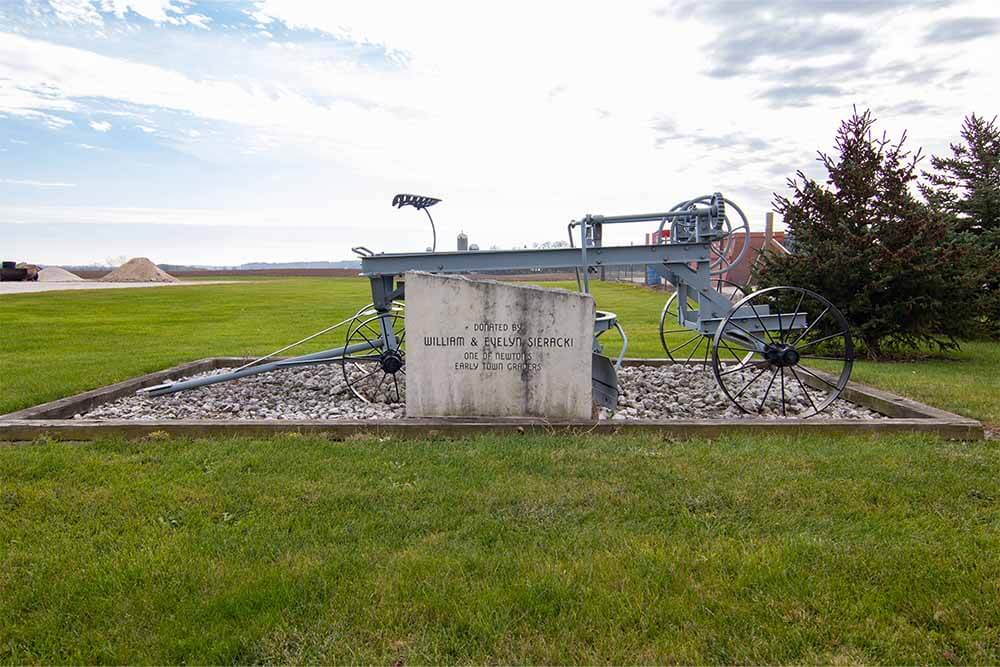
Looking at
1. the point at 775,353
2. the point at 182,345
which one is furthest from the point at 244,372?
the point at 182,345

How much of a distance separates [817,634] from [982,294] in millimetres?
9857

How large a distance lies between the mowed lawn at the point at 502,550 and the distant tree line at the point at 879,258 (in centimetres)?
530

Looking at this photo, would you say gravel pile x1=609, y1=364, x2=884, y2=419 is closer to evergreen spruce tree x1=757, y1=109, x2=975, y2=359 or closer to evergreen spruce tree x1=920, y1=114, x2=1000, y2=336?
evergreen spruce tree x1=757, y1=109, x2=975, y2=359

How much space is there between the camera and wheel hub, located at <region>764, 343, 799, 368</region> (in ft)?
20.0

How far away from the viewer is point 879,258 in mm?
9648

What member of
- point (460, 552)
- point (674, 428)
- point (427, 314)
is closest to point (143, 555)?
point (460, 552)

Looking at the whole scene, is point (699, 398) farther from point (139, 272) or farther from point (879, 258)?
point (139, 272)

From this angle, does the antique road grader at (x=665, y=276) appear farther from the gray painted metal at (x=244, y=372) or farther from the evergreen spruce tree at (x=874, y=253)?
the evergreen spruce tree at (x=874, y=253)

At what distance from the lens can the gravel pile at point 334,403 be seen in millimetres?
6270

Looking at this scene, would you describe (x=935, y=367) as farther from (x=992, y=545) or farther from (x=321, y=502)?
(x=321, y=502)

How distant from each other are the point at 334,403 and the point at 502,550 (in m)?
4.00

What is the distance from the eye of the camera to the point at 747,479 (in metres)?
4.12

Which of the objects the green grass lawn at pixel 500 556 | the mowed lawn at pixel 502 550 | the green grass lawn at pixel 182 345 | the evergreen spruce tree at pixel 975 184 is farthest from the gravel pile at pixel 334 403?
the evergreen spruce tree at pixel 975 184

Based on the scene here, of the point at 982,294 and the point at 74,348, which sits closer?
the point at 982,294
